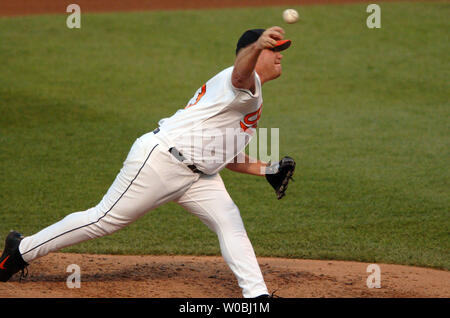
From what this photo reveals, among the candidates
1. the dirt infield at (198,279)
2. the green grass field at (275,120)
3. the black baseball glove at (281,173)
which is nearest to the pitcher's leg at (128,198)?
the dirt infield at (198,279)

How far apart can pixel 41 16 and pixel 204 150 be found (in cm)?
1082

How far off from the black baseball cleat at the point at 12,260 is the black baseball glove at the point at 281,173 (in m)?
1.64

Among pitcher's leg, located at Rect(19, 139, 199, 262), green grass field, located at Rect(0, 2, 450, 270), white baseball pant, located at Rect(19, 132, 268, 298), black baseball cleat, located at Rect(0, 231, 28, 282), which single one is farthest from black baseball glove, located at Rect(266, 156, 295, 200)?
black baseball cleat, located at Rect(0, 231, 28, 282)

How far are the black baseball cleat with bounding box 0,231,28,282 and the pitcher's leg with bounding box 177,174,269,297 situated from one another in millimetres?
1061

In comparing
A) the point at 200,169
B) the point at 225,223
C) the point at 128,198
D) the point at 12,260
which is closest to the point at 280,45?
the point at 200,169

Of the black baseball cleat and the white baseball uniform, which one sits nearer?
the white baseball uniform

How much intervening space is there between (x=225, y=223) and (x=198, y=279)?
2.87 ft

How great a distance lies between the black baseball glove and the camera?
3998mm

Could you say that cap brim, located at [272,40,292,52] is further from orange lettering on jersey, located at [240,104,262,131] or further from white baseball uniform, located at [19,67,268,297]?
orange lettering on jersey, located at [240,104,262,131]

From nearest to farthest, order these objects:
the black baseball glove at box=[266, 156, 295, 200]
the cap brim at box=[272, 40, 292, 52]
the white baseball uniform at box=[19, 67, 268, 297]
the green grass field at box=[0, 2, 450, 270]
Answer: the cap brim at box=[272, 40, 292, 52], the white baseball uniform at box=[19, 67, 268, 297], the black baseball glove at box=[266, 156, 295, 200], the green grass field at box=[0, 2, 450, 270]

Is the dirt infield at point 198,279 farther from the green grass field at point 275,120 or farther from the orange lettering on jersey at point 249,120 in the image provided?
the orange lettering on jersey at point 249,120

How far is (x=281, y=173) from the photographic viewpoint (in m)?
4.02

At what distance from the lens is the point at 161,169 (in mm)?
3584

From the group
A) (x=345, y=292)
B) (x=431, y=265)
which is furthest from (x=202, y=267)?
(x=431, y=265)
